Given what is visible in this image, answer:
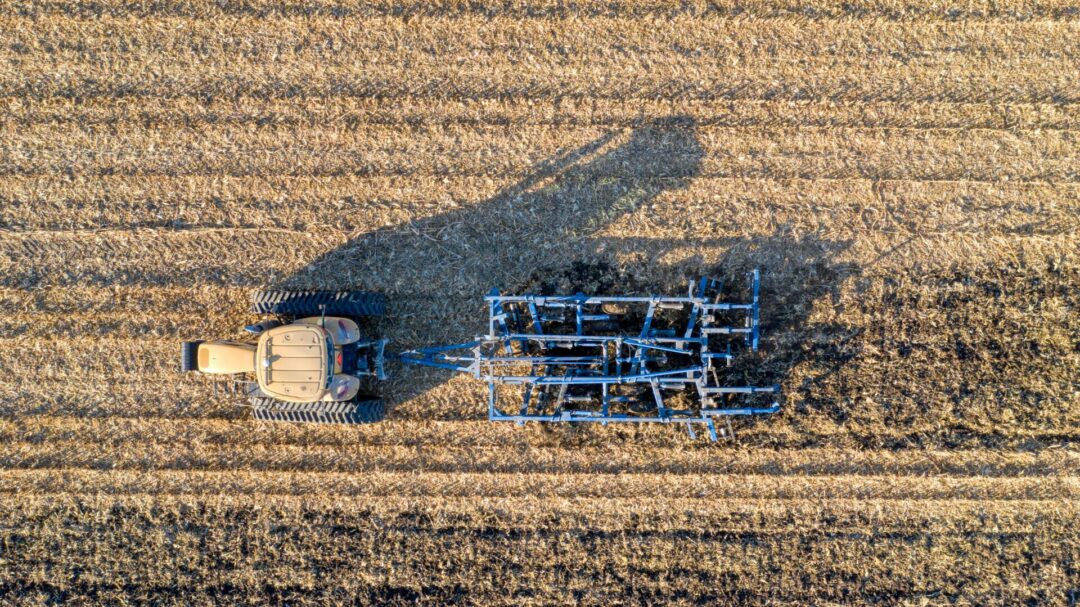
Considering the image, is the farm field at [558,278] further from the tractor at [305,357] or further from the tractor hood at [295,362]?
the tractor hood at [295,362]

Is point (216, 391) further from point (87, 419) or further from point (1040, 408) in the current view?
point (1040, 408)

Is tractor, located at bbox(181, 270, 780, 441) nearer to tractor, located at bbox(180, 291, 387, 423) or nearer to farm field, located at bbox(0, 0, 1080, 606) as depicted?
tractor, located at bbox(180, 291, 387, 423)

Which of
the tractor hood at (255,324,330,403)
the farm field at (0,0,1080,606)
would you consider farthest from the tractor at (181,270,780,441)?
the farm field at (0,0,1080,606)

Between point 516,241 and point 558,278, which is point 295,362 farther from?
point 558,278

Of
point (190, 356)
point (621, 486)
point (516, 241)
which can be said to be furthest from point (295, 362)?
point (621, 486)

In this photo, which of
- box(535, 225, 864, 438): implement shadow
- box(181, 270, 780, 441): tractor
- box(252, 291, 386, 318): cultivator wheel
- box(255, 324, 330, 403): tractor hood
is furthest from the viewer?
box(535, 225, 864, 438): implement shadow

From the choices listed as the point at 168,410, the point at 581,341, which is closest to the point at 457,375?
the point at 581,341
